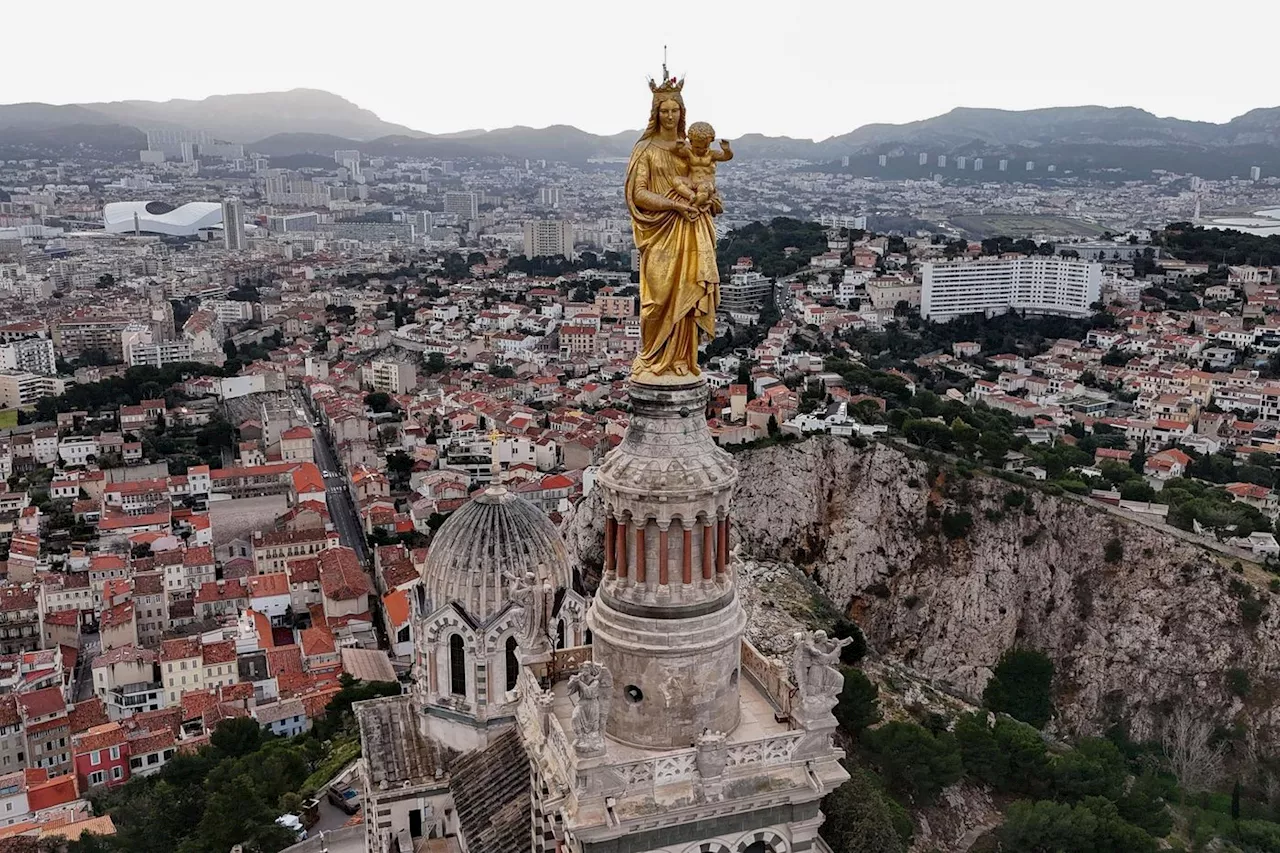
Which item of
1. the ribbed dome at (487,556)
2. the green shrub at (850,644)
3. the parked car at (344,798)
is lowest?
the green shrub at (850,644)

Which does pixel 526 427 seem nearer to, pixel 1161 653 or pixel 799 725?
pixel 1161 653

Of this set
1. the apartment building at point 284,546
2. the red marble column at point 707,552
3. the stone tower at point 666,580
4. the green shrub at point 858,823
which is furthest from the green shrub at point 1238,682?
the red marble column at point 707,552

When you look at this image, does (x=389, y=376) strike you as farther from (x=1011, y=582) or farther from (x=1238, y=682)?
(x=1238, y=682)

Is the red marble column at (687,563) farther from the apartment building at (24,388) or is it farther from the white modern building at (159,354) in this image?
the white modern building at (159,354)

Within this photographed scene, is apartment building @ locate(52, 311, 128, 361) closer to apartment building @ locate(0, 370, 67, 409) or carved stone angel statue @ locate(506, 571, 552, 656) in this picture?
apartment building @ locate(0, 370, 67, 409)

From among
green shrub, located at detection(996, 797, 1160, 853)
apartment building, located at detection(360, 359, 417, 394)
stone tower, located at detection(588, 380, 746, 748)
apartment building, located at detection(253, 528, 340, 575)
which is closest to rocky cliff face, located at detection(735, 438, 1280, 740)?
green shrub, located at detection(996, 797, 1160, 853)
